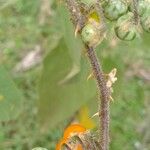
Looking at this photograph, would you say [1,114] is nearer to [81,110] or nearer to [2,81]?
[2,81]

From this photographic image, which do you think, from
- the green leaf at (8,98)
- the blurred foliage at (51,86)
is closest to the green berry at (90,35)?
the blurred foliage at (51,86)

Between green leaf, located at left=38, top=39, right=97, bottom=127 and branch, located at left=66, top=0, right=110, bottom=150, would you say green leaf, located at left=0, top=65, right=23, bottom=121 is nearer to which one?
green leaf, located at left=38, top=39, right=97, bottom=127

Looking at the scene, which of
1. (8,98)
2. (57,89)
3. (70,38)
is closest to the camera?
(70,38)

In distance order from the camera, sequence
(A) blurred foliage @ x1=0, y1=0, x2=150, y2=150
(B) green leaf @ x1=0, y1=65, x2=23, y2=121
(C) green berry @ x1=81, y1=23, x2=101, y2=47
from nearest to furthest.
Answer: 1. (C) green berry @ x1=81, y1=23, x2=101, y2=47
2. (B) green leaf @ x1=0, y1=65, x2=23, y2=121
3. (A) blurred foliage @ x1=0, y1=0, x2=150, y2=150

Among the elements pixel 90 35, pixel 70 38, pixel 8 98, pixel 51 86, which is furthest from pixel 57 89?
pixel 90 35

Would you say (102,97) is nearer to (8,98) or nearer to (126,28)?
(126,28)

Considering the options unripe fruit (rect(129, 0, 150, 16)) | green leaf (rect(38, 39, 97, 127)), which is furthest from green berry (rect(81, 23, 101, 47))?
green leaf (rect(38, 39, 97, 127))
